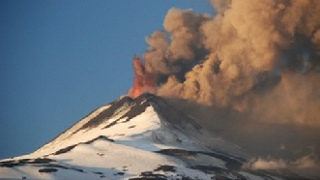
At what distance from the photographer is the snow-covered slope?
131 meters

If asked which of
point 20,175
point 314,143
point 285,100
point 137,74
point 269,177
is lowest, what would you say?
point 20,175

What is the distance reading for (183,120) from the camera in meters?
188

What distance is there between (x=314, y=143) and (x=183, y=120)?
37302 millimetres

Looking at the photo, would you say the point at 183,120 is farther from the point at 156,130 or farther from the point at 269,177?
the point at 269,177

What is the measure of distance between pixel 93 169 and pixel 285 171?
163 ft

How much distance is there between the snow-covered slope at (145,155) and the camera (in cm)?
13075

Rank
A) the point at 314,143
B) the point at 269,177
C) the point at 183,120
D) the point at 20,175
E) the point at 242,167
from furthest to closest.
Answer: the point at 183,120, the point at 314,143, the point at 242,167, the point at 269,177, the point at 20,175

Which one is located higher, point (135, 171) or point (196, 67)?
point (196, 67)

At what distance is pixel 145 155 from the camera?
155875 millimetres

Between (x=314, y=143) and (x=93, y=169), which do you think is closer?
(x=93, y=169)

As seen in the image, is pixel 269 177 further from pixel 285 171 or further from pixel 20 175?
pixel 20 175

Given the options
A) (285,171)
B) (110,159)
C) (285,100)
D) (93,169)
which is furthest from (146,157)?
(285,100)

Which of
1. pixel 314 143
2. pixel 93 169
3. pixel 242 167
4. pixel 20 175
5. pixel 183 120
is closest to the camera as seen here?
pixel 20 175

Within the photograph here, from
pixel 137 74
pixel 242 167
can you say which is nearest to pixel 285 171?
pixel 242 167
